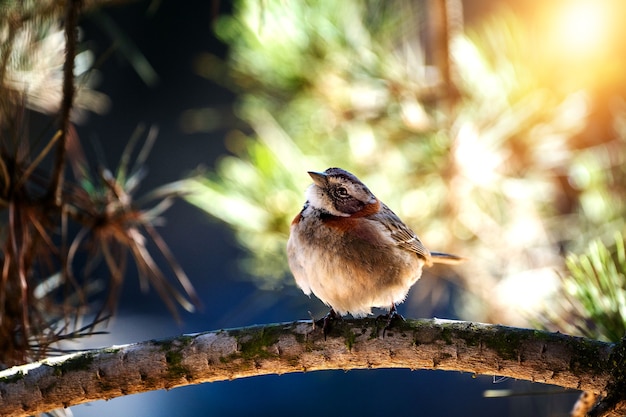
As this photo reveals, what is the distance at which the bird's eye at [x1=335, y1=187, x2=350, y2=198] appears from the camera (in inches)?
67.4

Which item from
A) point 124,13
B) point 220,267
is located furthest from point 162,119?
point 220,267

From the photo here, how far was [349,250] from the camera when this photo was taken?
1.60 metres

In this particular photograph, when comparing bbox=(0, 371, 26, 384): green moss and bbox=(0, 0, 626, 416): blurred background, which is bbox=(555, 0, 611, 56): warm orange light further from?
bbox=(0, 371, 26, 384): green moss

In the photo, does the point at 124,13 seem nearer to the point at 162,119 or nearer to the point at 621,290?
the point at 162,119

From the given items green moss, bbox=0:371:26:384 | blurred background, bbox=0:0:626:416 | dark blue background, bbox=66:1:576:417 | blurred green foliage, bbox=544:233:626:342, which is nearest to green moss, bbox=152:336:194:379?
green moss, bbox=0:371:26:384

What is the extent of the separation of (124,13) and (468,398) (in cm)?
245

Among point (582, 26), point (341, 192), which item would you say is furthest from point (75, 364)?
point (582, 26)

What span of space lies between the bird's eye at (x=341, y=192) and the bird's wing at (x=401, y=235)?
10 centimetres

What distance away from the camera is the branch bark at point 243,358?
3.89 ft

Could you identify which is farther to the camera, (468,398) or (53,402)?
(468,398)

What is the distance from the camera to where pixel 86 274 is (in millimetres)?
1548

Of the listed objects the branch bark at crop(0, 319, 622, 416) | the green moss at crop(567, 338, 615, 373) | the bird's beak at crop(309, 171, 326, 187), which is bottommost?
the green moss at crop(567, 338, 615, 373)

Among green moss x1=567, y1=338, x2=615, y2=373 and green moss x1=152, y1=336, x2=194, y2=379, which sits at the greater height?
green moss x1=152, y1=336, x2=194, y2=379

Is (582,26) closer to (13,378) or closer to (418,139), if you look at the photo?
(418,139)
